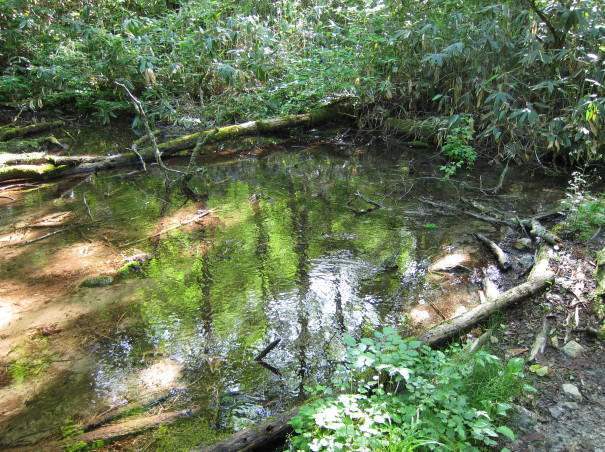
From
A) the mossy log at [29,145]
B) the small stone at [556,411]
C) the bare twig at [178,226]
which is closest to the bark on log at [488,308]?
the small stone at [556,411]

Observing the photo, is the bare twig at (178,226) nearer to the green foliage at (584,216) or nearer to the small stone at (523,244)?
the small stone at (523,244)

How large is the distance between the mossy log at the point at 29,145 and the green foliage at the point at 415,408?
A: 9.40 m

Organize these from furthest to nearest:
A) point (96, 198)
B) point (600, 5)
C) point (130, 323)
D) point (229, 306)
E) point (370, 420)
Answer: point (96, 198)
point (600, 5)
point (229, 306)
point (130, 323)
point (370, 420)

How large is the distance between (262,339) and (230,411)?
0.75 metres

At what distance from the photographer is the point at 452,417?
1.94m

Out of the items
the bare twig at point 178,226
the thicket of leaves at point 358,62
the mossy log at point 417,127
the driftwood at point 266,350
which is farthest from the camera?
the mossy log at point 417,127

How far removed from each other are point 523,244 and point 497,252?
433 millimetres

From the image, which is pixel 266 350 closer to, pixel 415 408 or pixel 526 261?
pixel 415 408

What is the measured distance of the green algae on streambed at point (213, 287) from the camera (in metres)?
2.75

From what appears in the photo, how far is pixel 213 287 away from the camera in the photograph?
158 inches

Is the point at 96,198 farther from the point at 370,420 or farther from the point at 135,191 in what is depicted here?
the point at 370,420

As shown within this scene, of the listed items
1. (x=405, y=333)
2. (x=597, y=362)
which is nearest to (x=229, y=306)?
(x=405, y=333)

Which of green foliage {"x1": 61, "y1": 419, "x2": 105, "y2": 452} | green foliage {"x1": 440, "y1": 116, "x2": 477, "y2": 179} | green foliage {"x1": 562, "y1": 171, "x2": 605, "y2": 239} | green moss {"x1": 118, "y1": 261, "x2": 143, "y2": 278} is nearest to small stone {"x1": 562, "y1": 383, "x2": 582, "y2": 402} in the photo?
green foliage {"x1": 562, "y1": 171, "x2": 605, "y2": 239}

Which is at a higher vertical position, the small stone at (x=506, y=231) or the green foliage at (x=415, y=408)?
the green foliage at (x=415, y=408)
